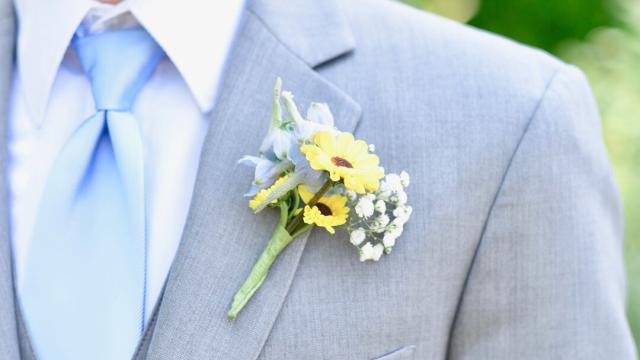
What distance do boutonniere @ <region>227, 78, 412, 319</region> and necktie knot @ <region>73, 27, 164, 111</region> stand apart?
25 cm

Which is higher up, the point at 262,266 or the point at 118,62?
the point at 118,62

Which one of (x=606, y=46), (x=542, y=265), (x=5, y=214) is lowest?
(x=606, y=46)

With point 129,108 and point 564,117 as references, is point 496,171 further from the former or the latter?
point 129,108

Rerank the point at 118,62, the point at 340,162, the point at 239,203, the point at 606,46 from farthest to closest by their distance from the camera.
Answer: the point at 606,46 → the point at 118,62 → the point at 239,203 → the point at 340,162

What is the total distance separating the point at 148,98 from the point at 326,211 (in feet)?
1.22

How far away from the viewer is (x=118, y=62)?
5.15 feet

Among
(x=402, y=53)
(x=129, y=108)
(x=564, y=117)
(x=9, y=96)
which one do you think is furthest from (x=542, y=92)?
(x=9, y=96)

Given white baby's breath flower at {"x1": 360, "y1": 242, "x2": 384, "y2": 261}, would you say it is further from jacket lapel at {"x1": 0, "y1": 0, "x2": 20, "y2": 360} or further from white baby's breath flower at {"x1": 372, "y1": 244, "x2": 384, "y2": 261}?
jacket lapel at {"x1": 0, "y1": 0, "x2": 20, "y2": 360}

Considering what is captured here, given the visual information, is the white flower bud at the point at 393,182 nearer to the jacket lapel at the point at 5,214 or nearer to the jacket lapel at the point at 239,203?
the jacket lapel at the point at 239,203

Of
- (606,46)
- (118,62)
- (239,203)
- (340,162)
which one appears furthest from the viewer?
(606,46)

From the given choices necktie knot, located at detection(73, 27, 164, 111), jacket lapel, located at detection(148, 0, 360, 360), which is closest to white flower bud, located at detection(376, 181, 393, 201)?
jacket lapel, located at detection(148, 0, 360, 360)

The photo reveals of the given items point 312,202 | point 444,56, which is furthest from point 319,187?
point 444,56

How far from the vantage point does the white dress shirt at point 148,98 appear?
152 cm

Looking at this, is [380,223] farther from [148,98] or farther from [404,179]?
[148,98]
